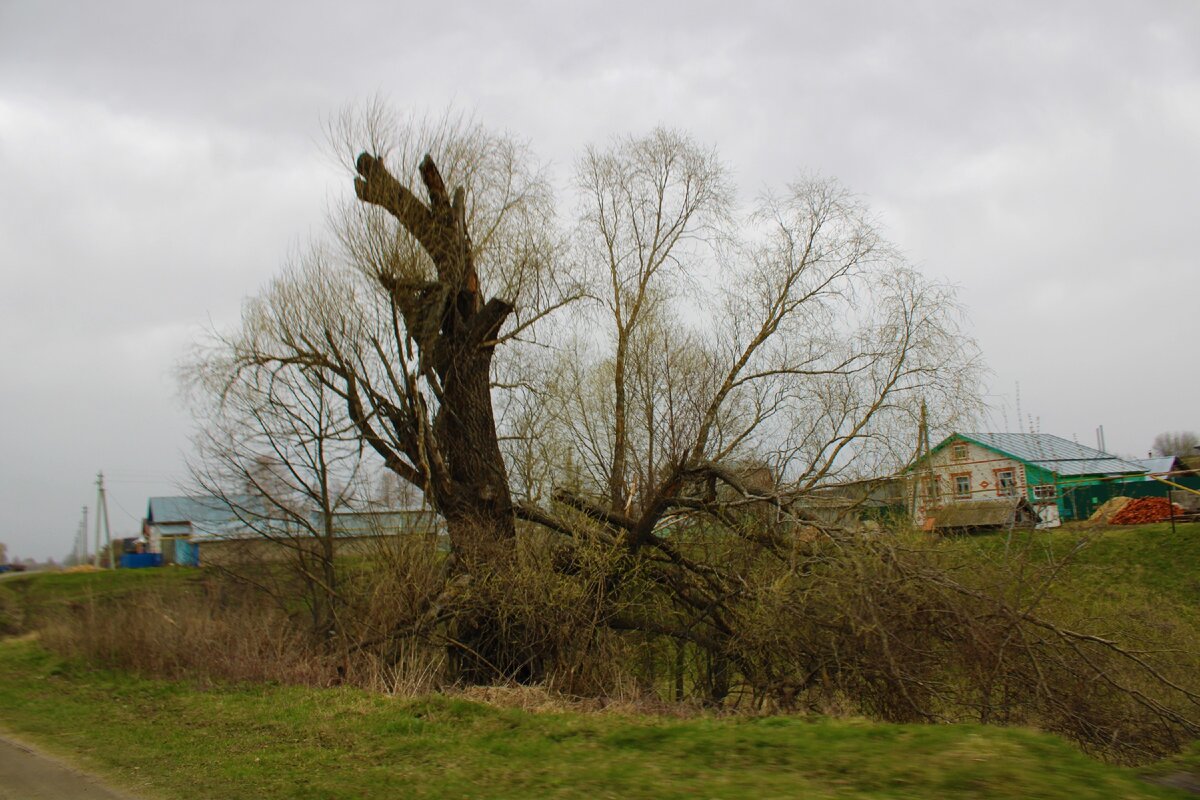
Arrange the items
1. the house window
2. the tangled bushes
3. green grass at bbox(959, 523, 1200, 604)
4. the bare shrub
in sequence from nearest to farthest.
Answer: the bare shrub → the tangled bushes → the house window → green grass at bbox(959, 523, 1200, 604)

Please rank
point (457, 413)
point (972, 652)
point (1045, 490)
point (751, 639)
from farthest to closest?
point (1045, 490)
point (457, 413)
point (751, 639)
point (972, 652)

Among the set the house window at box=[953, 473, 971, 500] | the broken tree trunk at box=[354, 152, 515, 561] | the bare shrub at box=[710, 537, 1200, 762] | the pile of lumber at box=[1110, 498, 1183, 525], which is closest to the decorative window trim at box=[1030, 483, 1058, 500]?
the house window at box=[953, 473, 971, 500]

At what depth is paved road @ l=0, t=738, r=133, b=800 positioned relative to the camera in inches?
287

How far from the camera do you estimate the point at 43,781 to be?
7.86m

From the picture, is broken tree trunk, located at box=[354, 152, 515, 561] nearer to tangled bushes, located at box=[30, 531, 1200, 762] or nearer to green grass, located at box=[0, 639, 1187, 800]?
tangled bushes, located at box=[30, 531, 1200, 762]

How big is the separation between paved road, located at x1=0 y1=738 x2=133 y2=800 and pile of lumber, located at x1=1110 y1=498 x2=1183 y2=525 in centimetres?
3145

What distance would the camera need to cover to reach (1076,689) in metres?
11.0

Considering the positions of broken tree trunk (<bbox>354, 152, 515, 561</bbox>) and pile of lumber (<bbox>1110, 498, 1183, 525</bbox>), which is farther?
pile of lumber (<bbox>1110, 498, 1183, 525</bbox>)

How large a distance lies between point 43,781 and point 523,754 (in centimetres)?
439

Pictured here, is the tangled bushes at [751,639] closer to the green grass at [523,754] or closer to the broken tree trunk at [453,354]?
the broken tree trunk at [453,354]

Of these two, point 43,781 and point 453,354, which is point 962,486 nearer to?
point 453,354

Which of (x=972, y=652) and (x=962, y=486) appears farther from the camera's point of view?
(x=962, y=486)

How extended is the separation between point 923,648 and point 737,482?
198 inches

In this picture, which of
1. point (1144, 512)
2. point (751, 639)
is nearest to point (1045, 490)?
point (751, 639)
